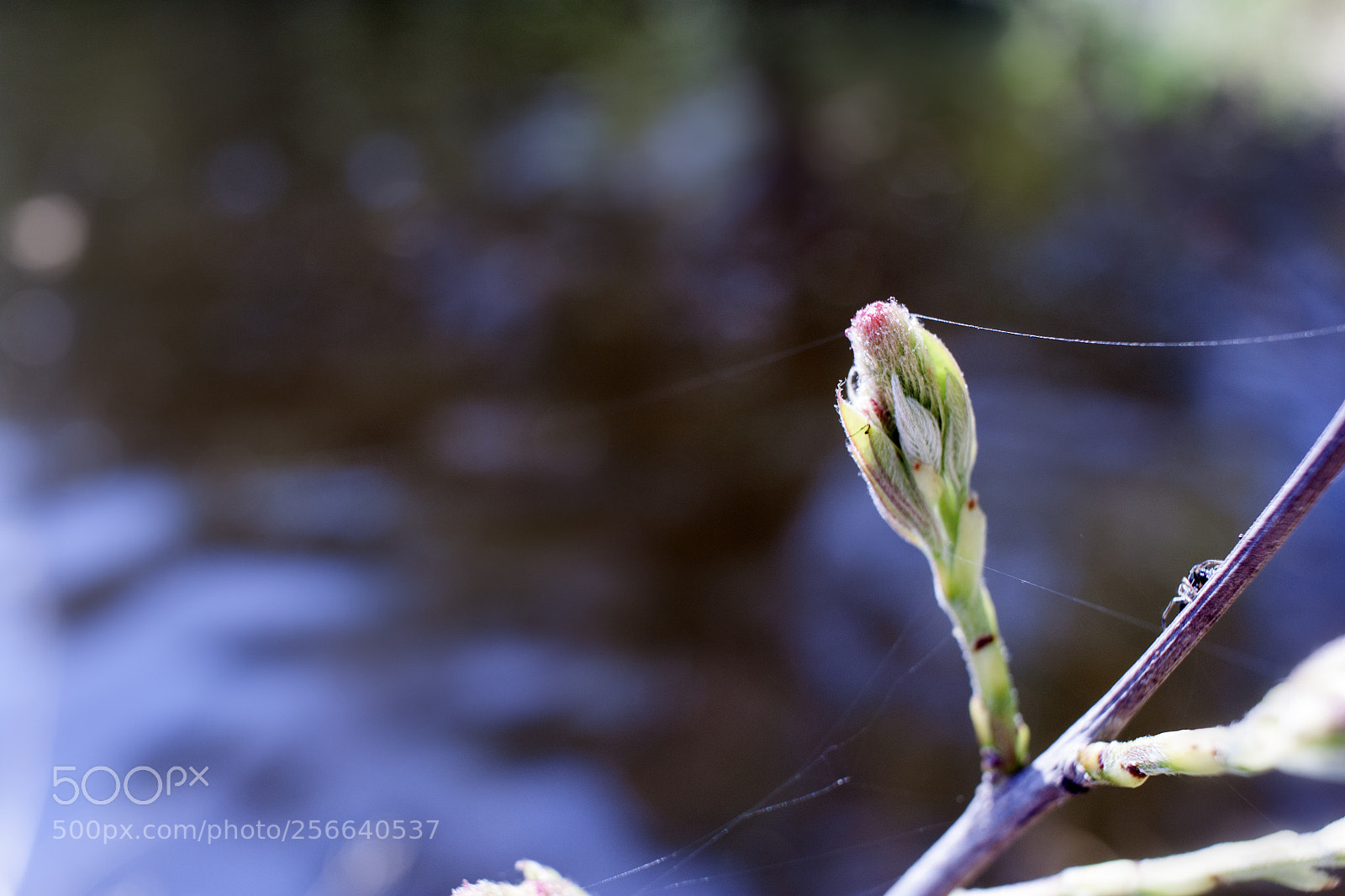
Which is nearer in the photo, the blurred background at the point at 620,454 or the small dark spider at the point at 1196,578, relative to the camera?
the small dark spider at the point at 1196,578

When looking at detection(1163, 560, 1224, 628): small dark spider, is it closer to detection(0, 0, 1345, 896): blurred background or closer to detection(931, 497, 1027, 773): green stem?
detection(931, 497, 1027, 773): green stem

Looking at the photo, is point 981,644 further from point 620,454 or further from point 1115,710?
point 620,454

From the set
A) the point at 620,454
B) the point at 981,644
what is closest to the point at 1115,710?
the point at 981,644

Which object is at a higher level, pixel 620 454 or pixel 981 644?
pixel 620 454

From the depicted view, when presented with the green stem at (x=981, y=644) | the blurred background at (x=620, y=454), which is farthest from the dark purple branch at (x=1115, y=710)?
the blurred background at (x=620, y=454)

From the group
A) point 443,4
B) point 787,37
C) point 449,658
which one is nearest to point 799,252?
point 449,658

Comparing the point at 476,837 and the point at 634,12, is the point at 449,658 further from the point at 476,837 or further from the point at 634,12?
the point at 634,12

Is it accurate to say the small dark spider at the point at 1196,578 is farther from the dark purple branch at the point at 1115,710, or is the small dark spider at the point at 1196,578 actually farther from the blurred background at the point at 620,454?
the blurred background at the point at 620,454

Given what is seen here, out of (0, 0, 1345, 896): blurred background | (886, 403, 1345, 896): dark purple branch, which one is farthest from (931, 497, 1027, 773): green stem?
(0, 0, 1345, 896): blurred background
